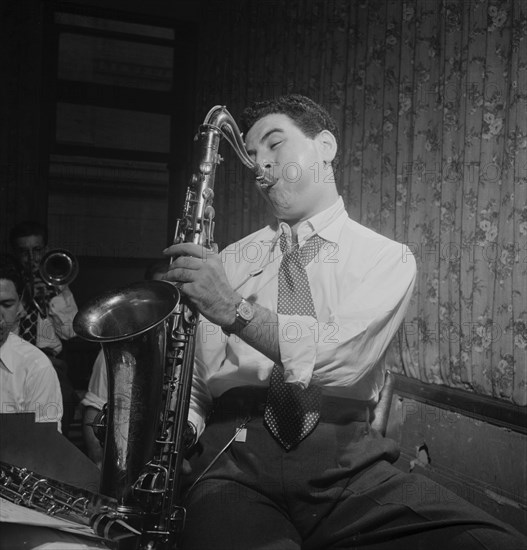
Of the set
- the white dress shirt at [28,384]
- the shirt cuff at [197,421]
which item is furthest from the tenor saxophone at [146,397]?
the white dress shirt at [28,384]

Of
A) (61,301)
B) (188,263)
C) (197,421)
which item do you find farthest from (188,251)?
(61,301)

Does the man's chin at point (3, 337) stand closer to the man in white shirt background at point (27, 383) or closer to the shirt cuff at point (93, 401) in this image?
the man in white shirt background at point (27, 383)

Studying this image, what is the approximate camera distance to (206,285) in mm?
A: 1313

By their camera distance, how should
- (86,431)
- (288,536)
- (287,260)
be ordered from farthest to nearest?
(86,431), (287,260), (288,536)

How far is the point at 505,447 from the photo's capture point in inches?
108

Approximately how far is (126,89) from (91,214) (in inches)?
41.1

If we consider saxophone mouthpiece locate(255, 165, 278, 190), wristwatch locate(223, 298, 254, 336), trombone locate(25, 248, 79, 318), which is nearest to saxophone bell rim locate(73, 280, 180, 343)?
wristwatch locate(223, 298, 254, 336)

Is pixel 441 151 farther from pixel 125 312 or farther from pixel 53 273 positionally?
pixel 125 312

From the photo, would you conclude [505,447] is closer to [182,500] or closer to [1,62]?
[182,500]

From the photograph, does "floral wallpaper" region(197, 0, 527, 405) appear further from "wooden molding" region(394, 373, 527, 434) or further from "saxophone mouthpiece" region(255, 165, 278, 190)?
"saxophone mouthpiece" region(255, 165, 278, 190)

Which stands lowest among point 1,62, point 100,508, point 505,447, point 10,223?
point 505,447

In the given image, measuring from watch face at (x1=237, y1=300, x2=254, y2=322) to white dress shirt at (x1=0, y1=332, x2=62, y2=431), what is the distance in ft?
3.33

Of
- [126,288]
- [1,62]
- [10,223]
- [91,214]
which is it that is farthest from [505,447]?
[1,62]

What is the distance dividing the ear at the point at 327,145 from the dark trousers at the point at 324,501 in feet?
2.11
